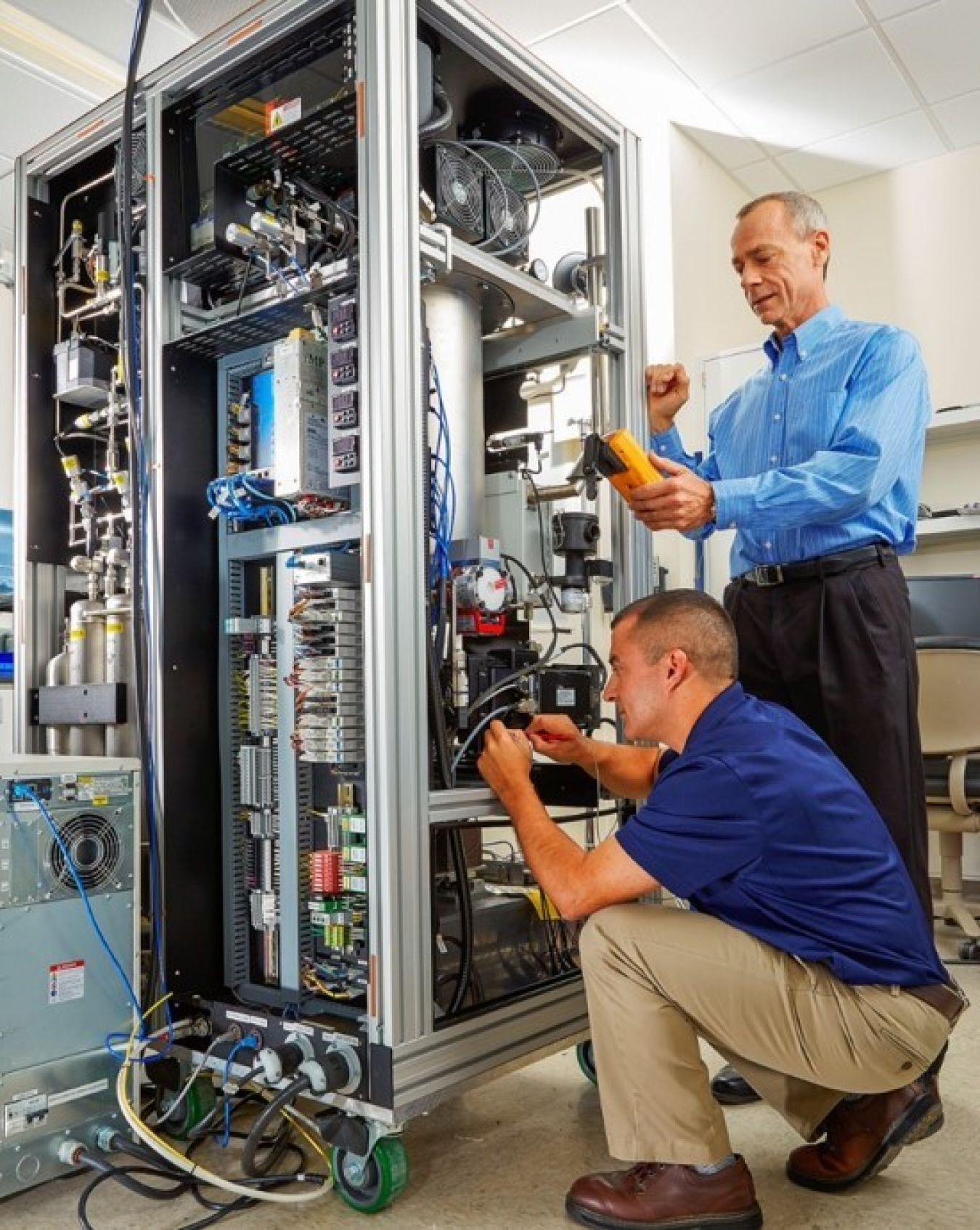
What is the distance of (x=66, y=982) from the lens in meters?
1.76

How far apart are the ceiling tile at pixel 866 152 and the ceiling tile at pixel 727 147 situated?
6.5 inches

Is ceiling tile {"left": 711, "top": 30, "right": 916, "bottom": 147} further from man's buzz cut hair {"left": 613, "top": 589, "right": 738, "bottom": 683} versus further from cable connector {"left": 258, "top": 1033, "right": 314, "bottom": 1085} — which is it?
cable connector {"left": 258, "top": 1033, "right": 314, "bottom": 1085}

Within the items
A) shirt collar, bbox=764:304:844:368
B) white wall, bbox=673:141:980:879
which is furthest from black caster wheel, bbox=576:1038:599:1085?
white wall, bbox=673:141:980:879

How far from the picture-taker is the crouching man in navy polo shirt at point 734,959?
1.52 meters

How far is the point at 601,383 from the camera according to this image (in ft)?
7.84

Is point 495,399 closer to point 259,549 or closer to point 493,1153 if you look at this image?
point 259,549

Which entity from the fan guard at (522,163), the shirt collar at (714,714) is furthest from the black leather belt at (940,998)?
the fan guard at (522,163)

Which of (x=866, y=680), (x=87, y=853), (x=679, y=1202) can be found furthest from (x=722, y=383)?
(x=679, y=1202)

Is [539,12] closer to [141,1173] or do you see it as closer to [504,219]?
[504,219]

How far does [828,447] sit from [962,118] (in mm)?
3291

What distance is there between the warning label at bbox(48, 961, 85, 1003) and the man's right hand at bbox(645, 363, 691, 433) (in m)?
1.64

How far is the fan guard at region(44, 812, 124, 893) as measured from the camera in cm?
177

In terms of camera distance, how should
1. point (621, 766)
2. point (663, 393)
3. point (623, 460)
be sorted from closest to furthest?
1. point (623, 460)
2. point (621, 766)
3. point (663, 393)

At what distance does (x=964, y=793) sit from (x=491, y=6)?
312 cm
